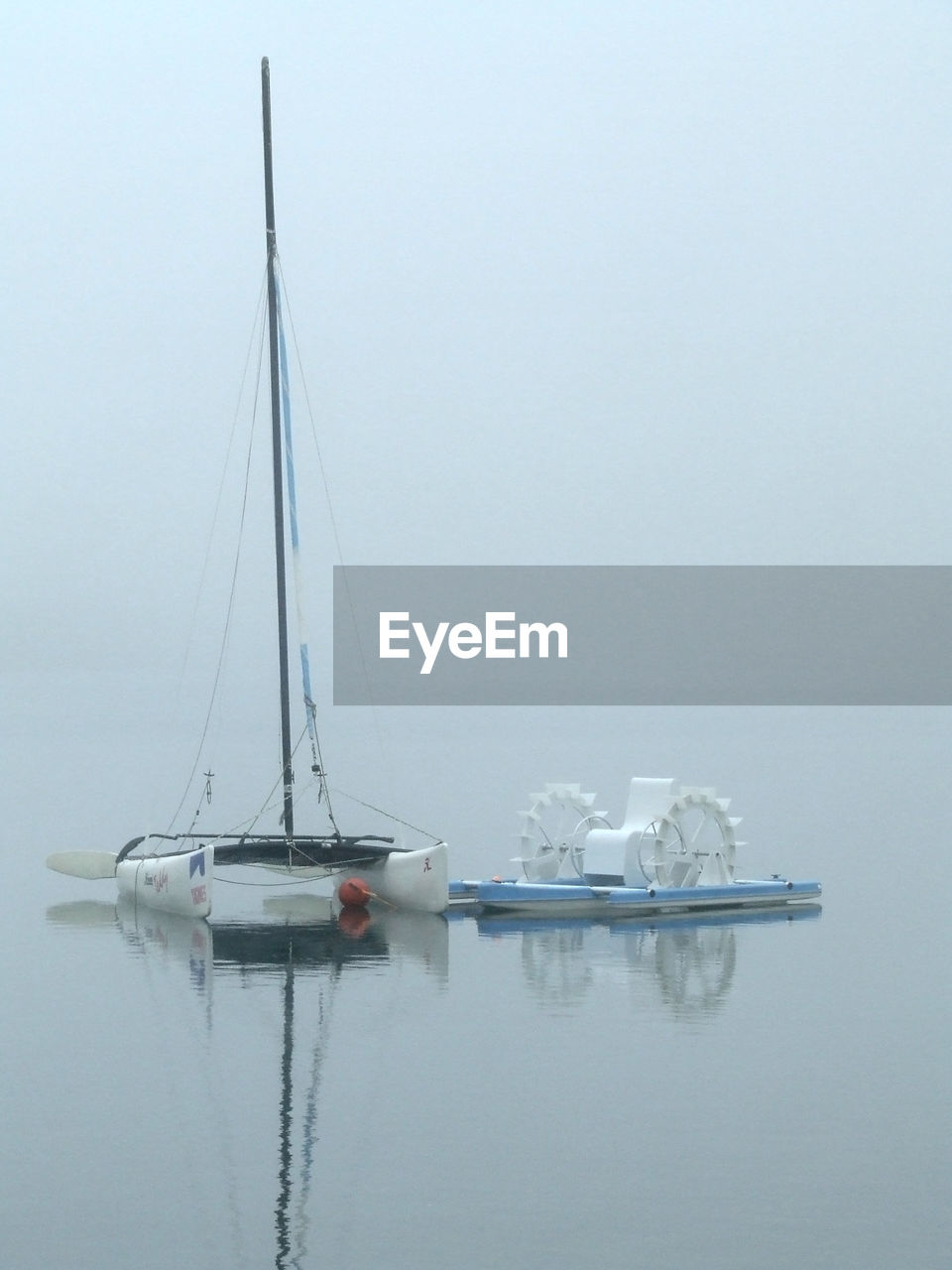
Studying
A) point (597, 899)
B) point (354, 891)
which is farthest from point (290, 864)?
point (597, 899)

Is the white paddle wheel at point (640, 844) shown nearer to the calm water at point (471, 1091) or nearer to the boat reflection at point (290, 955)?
the calm water at point (471, 1091)

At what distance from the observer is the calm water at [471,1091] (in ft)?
57.9

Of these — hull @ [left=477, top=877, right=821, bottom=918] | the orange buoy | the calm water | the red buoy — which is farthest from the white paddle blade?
hull @ [left=477, top=877, right=821, bottom=918]

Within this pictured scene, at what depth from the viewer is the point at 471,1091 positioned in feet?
77.4

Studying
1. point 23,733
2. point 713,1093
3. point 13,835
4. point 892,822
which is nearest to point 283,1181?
point 713,1093

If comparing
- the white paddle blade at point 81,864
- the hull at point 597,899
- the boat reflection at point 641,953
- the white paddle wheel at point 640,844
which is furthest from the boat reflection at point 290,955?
the white paddle wheel at point 640,844

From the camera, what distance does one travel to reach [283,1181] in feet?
63.2

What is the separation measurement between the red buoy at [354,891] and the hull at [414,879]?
123 mm

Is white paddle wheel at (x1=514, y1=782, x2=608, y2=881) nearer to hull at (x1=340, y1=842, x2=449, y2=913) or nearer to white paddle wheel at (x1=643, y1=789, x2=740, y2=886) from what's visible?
white paddle wheel at (x1=643, y1=789, x2=740, y2=886)

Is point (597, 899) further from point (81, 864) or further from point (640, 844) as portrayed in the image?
point (81, 864)

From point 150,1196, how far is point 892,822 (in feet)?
194

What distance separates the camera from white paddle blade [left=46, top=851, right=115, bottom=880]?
4578cm

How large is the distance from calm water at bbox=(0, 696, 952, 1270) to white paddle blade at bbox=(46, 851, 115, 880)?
2.66 m

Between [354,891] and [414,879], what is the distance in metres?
1.69
